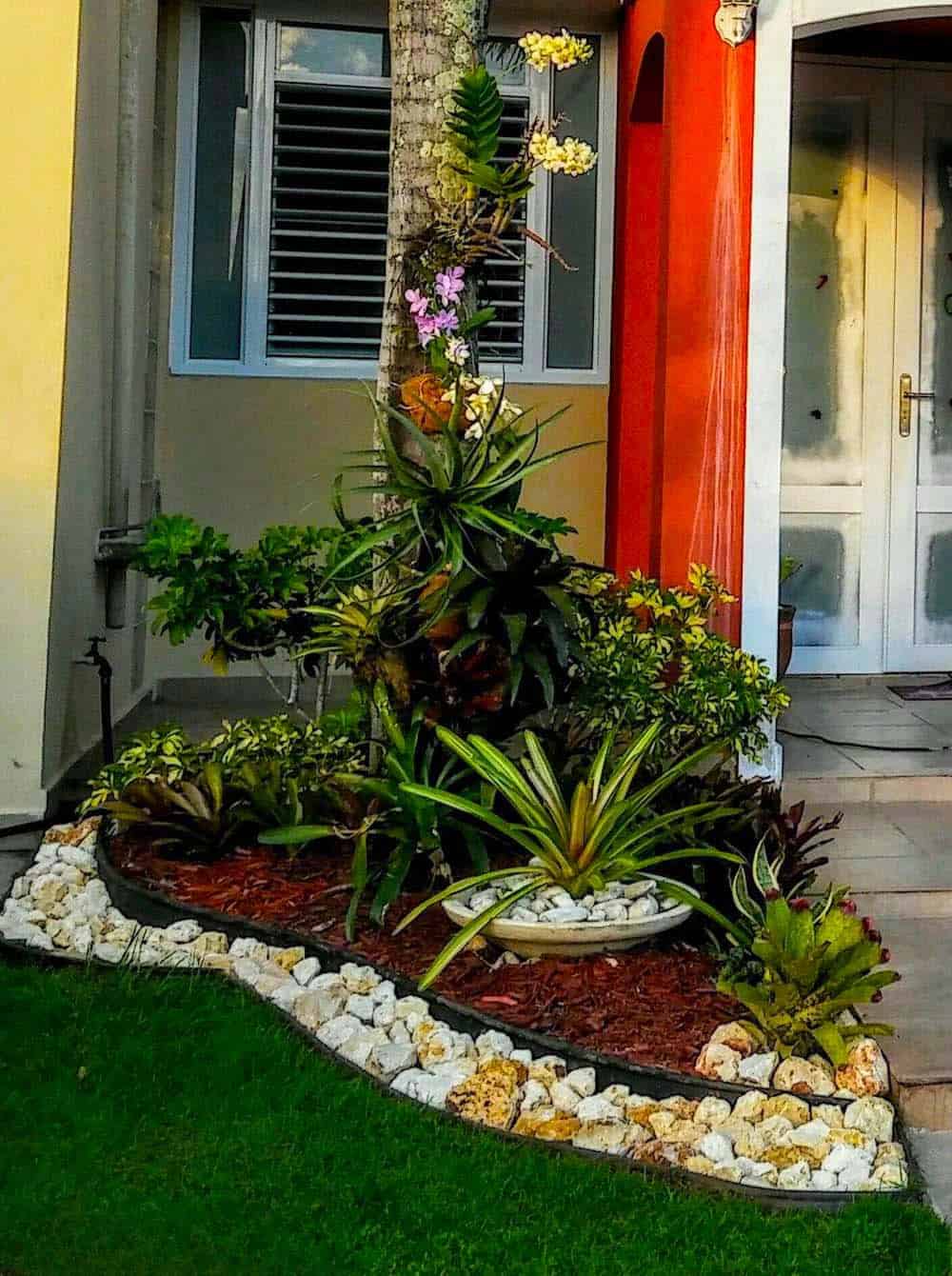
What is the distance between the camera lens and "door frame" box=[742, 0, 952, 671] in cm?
519

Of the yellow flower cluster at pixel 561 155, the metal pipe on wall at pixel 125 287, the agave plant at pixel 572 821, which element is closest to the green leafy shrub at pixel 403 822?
the agave plant at pixel 572 821

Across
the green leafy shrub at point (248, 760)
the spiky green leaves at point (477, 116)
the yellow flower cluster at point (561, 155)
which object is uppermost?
the spiky green leaves at point (477, 116)

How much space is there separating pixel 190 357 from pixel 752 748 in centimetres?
401

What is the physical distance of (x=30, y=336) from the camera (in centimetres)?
507

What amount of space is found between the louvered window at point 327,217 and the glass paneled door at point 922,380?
98.5 inches

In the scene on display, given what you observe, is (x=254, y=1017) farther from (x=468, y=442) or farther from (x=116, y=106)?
(x=116, y=106)

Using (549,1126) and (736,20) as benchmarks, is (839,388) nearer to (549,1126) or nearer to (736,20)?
(736,20)

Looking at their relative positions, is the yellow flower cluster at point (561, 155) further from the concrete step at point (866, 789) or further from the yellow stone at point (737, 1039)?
the yellow stone at point (737, 1039)

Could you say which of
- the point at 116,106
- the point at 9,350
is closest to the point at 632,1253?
the point at 9,350

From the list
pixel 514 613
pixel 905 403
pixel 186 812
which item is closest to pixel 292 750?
pixel 186 812

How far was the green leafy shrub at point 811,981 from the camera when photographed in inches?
124

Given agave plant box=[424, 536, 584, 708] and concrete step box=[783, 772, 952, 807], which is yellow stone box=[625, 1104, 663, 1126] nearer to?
agave plant box=[424, 536, 584, 708]

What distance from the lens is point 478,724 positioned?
4156 mm

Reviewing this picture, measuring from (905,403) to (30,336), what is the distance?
162 inches
